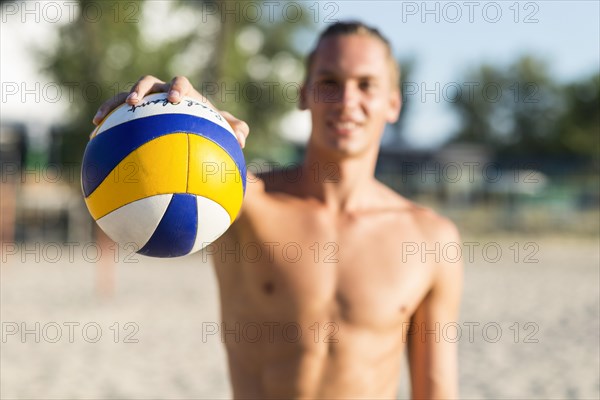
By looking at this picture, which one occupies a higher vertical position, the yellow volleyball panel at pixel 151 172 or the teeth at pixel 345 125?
the teeth at pixel 345 125

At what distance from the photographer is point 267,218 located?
205 cm

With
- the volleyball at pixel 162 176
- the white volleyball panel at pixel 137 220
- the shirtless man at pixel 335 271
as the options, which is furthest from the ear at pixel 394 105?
the white volleyball panel at pixel 137 220

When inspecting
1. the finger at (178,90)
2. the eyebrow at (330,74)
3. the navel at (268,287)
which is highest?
the eyebrow at (330,74)

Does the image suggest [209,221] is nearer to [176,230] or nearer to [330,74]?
[176,230]

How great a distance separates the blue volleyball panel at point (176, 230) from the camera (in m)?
1.75

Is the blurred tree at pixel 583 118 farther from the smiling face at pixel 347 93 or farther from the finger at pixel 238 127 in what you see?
the finger at pixel 238 127

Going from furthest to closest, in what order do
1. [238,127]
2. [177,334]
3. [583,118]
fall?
[583,118] → [177,334] → [238,127]

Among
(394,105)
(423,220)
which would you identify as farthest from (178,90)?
(423,220)

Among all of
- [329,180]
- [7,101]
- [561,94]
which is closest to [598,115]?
[561,94]

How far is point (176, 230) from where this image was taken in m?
1.79

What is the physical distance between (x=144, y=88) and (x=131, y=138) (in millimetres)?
146

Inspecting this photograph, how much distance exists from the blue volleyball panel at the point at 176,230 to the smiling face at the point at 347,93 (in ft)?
1.52

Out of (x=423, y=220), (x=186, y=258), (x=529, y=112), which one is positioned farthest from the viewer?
(x=529, y=112)

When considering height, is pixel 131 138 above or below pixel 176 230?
above
